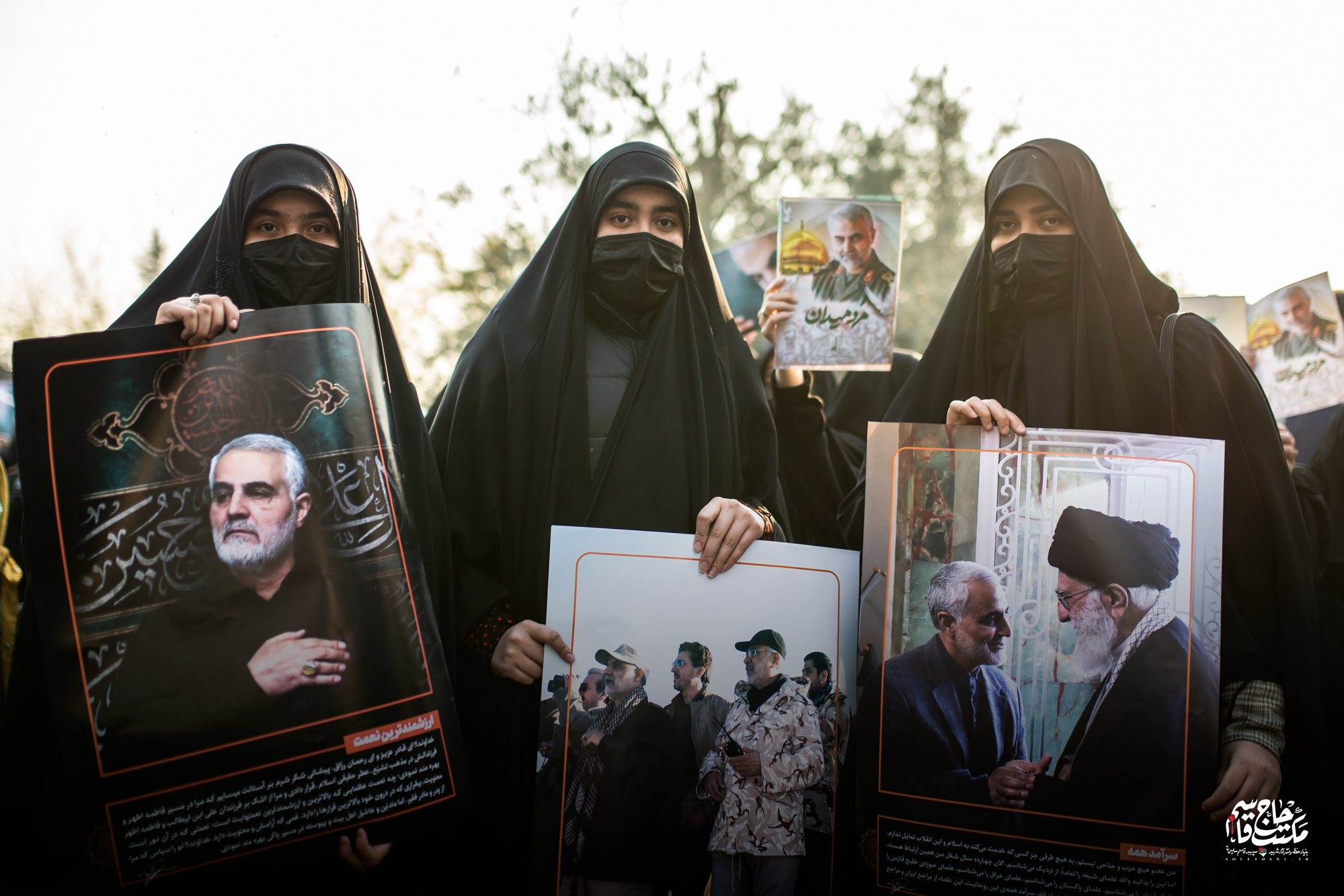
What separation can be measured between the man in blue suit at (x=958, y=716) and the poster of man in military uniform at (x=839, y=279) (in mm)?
1251

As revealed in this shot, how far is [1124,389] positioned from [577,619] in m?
1.53

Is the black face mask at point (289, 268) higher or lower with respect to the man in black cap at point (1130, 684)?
higher

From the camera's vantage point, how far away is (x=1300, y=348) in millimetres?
3250

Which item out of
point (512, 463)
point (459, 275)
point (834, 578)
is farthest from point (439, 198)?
point (834, 578)

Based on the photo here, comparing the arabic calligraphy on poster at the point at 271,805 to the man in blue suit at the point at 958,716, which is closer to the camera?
the arabic calligraphy on poster at the point at 271,805

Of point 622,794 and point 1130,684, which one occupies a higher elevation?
point 1130,684

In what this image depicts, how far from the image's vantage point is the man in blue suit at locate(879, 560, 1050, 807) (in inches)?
63.2

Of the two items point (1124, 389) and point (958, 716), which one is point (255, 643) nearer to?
point (958, 716)

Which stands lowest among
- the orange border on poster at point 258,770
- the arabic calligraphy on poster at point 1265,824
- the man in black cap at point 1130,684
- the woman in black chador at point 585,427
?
the arabic calligraphy on poster at point 1265,824

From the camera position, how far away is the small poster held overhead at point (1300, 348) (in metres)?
3.18

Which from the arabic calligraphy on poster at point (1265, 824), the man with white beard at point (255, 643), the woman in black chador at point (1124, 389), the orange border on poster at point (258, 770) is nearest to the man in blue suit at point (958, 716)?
the woman in black chador at point (1124, 389)

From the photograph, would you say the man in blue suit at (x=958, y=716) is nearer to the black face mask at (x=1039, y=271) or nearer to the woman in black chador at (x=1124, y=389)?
the woman in black chador at (x=1124, y=389)

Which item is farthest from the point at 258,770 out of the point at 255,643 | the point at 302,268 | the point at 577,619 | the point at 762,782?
the point at 302,268

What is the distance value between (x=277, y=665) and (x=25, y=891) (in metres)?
0.80
